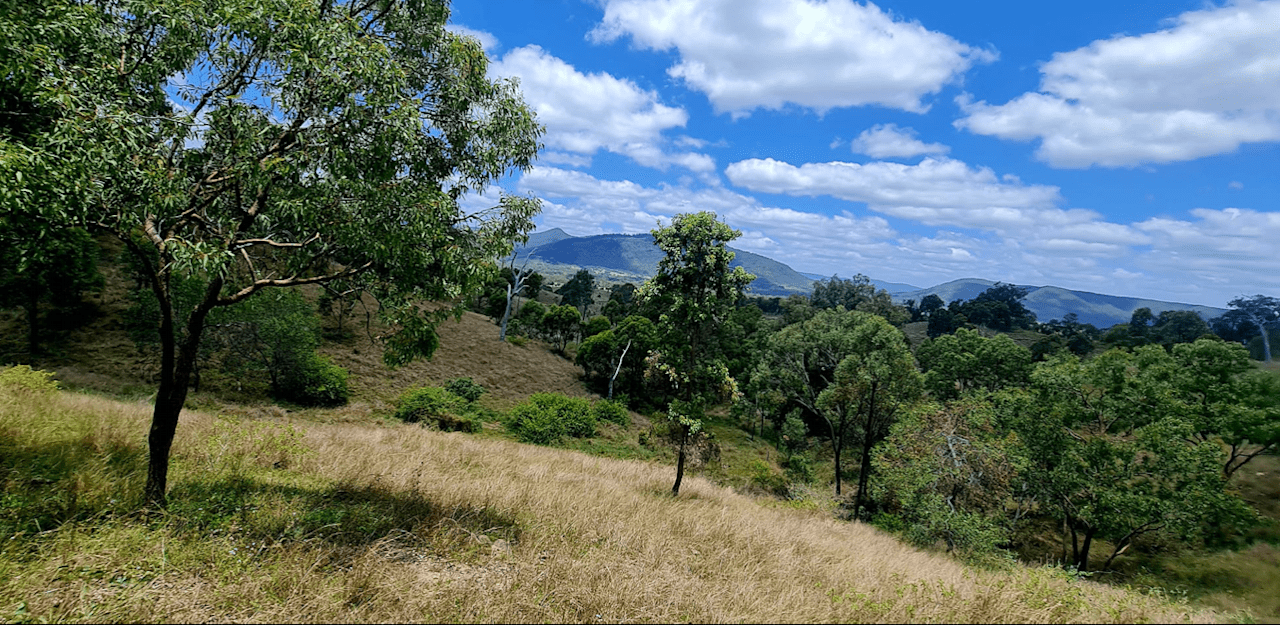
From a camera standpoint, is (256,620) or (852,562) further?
(852,562)

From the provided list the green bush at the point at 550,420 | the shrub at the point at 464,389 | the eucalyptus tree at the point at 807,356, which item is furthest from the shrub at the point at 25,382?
the eucalyptus tree at the point at 807,356

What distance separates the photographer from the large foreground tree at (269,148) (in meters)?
4.88

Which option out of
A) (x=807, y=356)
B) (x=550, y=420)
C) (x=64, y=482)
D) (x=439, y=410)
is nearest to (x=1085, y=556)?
(x=807, y=356)

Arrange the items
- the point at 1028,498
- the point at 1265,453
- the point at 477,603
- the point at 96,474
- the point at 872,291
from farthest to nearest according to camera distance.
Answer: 1. the point at 872,291
2. the point at 1028,498
3. the point at 1265,453
4. the point at 96,474
5. the point at 477,603

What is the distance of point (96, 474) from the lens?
6.59 meters

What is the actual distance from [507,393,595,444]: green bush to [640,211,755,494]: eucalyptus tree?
18.2m

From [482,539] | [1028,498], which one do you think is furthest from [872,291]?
[482,539]

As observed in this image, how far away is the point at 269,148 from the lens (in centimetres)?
594

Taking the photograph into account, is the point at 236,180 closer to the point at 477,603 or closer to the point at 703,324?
the point at 477,603

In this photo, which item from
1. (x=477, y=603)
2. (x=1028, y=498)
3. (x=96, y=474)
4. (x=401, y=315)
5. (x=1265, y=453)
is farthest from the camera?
(x=1028, y=498)

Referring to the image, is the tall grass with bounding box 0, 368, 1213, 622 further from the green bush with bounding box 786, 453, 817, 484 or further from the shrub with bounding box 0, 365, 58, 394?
the green bush with bounding box 786, 453, 817, 484

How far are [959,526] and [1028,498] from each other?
969 centimetres

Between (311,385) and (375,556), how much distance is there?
30.5m

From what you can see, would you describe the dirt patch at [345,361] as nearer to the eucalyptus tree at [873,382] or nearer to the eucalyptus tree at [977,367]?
the eucalyptus tree at [873,382]
